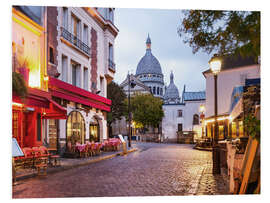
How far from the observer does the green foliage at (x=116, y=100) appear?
2561 cm

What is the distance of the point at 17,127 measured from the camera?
9.98 m

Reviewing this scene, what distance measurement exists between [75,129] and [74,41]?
4.25 m

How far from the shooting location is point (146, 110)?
42812 millimetres

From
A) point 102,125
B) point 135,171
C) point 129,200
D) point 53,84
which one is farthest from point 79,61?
point 129,200

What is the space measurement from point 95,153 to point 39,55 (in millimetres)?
6110

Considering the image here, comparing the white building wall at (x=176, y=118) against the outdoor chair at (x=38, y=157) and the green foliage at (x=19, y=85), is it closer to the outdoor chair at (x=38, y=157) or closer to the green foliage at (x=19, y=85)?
the outdoor chair at (x=38, y=157)

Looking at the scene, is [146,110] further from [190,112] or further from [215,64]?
[215,64]

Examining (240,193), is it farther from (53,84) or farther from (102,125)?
(102,125)

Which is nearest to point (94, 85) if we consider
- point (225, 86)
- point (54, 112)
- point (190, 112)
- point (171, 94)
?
point (54, 112)

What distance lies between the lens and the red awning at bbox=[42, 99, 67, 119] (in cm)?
1021

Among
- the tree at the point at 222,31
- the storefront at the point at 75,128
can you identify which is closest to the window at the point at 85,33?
the storefront at the point at 75,128

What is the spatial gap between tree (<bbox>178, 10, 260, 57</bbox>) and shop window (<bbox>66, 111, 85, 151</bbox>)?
8.09m

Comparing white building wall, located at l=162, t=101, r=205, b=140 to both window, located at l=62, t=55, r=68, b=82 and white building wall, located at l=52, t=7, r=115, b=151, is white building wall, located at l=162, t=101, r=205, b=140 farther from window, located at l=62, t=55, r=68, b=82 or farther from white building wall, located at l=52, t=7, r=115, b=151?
window, located at l=62, t=55, r=68, b=82

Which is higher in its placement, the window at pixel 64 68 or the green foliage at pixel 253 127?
the window at pixel 64 68
